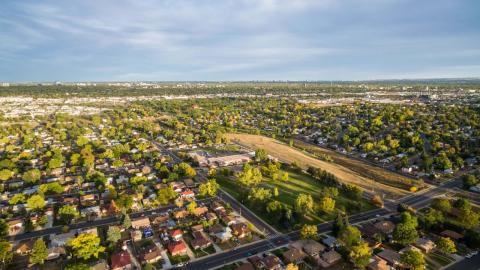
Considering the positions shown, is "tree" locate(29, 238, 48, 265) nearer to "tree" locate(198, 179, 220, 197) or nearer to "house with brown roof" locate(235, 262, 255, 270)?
"house with brown roof" locate(235, 262, 255, 270)

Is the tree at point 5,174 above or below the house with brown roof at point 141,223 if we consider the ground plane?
above

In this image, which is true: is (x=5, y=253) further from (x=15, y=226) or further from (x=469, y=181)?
(x=469, y=181)

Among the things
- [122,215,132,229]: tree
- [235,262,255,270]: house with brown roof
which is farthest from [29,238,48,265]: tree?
[235,262,255,270]: house with brown roof

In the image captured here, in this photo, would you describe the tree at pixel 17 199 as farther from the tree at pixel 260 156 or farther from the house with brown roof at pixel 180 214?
the tree at pixel 260 156

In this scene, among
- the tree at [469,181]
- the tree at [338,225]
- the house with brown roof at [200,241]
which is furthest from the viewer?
the tree at [469,181]

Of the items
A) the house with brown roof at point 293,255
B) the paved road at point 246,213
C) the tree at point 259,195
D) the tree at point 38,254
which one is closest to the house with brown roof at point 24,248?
the tree at point 38,254

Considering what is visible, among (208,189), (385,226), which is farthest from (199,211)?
(385,226)
